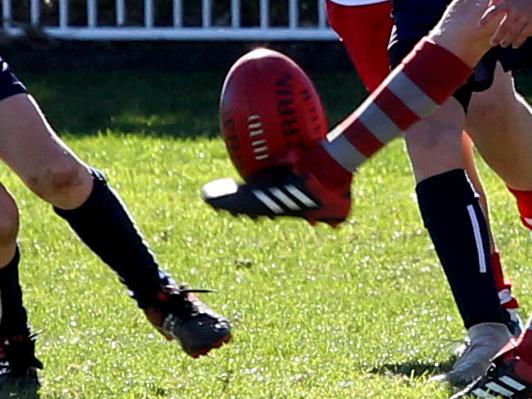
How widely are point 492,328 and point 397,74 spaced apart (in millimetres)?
964

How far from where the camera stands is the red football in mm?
3350

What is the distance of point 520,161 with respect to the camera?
4449 millimetres

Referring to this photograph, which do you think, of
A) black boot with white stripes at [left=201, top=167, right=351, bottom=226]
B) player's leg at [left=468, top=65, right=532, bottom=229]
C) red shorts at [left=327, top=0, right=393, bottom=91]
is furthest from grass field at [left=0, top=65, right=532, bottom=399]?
black boot with white stripes at [left=201, top=167, right=351, bottom=226]

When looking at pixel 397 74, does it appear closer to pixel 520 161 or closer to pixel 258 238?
pixel 520 161

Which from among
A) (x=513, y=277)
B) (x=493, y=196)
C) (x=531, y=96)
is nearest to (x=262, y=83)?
(x=513, y=277)

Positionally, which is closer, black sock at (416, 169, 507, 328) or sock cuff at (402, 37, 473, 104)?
sock cuff at (402, 37, 473, 104)

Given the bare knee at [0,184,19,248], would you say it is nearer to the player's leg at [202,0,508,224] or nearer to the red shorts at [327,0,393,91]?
the player's leg at [202,0,508,224]

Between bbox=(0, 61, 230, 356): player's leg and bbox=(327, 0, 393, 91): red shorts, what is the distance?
2.63 feet

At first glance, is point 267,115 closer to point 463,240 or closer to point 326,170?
point 326,170

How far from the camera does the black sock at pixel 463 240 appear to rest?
13.5 ft

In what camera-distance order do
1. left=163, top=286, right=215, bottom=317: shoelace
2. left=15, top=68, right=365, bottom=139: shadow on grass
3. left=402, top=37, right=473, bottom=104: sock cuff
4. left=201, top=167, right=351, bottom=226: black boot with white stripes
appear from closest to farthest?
left=201, top=167, right=351, bottom=226: black boot with white stripes → left=402, top=37, right=473, bottom=104: sock cuff → left=163, top=286, right=215, bottom=317: shoelace → left=15, top=68, right=365, bottom=139: shadow on grass

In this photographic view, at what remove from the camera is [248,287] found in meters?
5.48

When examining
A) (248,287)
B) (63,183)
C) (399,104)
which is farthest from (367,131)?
(248,287)

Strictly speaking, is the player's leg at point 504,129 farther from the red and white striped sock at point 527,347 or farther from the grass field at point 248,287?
the red and white striped sock at point 527,347
